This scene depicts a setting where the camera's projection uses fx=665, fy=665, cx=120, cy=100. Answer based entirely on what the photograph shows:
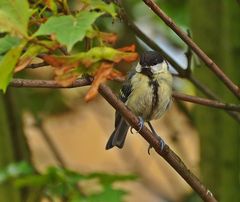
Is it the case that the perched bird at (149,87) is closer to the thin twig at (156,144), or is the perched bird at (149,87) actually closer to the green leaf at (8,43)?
the thin twig at (156,144)

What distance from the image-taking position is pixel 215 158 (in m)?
2.75

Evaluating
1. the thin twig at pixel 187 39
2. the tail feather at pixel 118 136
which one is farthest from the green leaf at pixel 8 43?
the tail feather at pixel 118 136

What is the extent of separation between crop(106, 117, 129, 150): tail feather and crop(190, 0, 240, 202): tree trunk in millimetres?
364

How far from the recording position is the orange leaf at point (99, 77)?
4.14 ft

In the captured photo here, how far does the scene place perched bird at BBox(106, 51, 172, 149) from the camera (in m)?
2.28

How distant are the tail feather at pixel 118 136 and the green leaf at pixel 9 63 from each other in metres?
1.22

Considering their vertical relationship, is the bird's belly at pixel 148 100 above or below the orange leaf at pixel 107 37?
below

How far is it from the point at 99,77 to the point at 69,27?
0.12m

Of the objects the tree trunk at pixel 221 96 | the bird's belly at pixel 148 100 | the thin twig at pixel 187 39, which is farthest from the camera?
the tree trunk at pixel 221 96

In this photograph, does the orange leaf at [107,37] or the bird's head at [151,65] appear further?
the bird's head at [151,65]

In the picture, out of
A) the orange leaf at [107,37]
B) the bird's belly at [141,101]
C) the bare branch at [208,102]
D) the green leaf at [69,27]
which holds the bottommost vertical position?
the bird's belly at [141,101]

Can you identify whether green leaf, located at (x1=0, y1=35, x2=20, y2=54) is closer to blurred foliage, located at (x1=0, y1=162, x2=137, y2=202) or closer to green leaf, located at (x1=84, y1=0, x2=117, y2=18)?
green leaf, located at (x1=84, y1=0, x2=117, y2=18)

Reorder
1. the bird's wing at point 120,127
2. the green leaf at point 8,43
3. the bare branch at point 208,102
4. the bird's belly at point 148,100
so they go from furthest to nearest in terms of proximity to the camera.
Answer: the bird's wing at point 120,127 → the bird's belly at point 148,100 → the bare branch at point 208,102 → the green leaf at point 8,43

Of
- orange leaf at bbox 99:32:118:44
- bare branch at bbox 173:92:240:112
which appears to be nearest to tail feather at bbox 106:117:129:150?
bare branch at bbox 173:92:240:112
